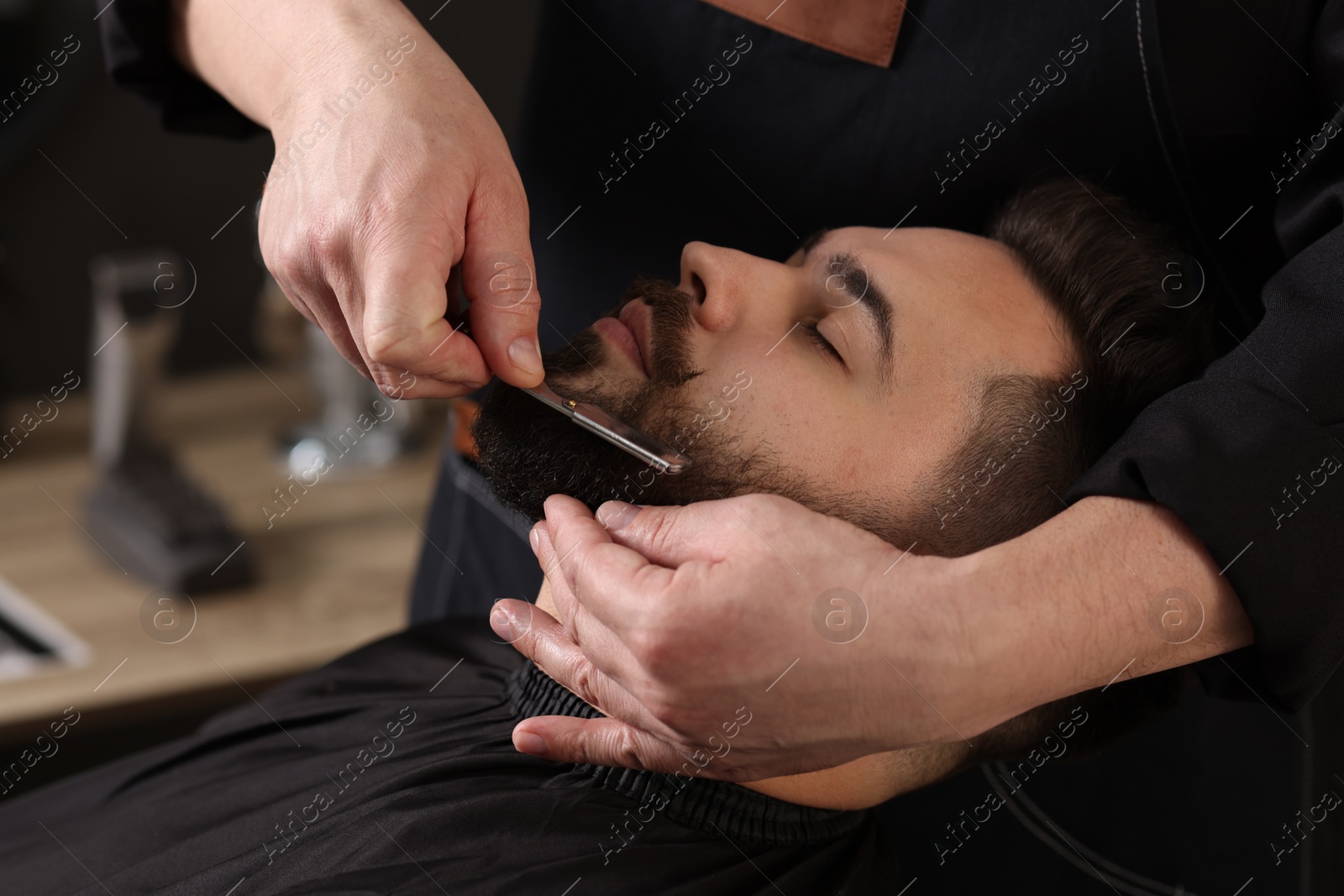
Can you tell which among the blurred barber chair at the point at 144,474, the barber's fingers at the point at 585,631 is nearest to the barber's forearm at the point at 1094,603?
the barber's fingers at the point at 585,631

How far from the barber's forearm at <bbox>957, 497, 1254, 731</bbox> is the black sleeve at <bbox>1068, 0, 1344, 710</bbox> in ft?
0.05

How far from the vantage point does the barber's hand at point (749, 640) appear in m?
0.61

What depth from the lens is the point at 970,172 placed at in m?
1.05

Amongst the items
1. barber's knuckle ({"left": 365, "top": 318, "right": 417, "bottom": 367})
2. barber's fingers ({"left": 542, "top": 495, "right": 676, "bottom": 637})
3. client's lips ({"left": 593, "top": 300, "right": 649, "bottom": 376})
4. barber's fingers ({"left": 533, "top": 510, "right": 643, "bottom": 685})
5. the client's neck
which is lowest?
the client's neck

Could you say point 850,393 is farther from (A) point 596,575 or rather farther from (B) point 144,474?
(B) point 144,474

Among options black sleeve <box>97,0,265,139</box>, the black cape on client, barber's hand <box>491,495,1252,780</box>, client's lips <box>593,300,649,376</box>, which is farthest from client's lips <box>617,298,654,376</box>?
black sleeve <box>97,0,265,139</box>

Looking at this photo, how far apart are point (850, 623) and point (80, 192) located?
5.96ft

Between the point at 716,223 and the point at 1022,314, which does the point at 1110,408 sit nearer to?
the point at 1022,314

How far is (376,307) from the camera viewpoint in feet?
2.18

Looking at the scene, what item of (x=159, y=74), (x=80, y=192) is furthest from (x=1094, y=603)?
(x=80, y=192)

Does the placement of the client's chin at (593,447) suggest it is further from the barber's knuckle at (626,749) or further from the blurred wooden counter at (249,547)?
the blurred wooden counter at (249,547)

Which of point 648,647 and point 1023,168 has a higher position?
point 648,647

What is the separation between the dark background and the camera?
1.80m

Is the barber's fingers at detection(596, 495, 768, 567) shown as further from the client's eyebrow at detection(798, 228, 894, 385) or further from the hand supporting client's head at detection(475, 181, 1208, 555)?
the client's eyebrow at detection(798, 228, 894, 385)
